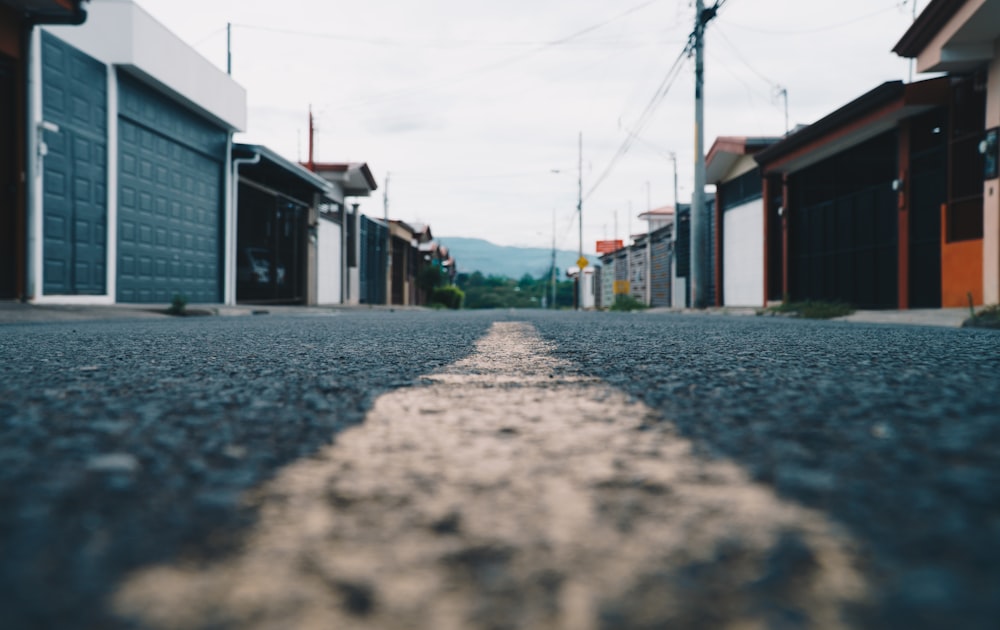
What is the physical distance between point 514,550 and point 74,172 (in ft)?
39.1

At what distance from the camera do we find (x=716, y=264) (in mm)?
21016

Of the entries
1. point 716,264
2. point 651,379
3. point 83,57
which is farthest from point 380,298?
point 651,379

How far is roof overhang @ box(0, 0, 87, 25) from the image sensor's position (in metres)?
8.80

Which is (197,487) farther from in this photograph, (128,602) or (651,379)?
(651,379)

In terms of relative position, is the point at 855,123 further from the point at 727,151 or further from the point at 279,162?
the point at 279,162

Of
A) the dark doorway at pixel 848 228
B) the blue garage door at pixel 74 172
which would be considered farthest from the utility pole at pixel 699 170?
the blue garage door at pixel 74 172

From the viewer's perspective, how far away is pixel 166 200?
1334 centimetres

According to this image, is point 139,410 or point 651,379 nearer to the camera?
point 139,410

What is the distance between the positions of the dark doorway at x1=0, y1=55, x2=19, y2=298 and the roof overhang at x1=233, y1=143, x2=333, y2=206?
7.24m

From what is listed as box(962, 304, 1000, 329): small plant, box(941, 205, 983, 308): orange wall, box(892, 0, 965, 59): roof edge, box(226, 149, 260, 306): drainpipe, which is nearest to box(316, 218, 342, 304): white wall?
box(226, 149, 260, 306): drainpipe

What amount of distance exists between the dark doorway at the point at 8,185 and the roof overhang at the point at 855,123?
42.0 ft

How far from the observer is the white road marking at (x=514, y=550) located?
497mm

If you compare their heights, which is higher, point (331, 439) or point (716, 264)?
point (716, 264)

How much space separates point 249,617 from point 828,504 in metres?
0.56
